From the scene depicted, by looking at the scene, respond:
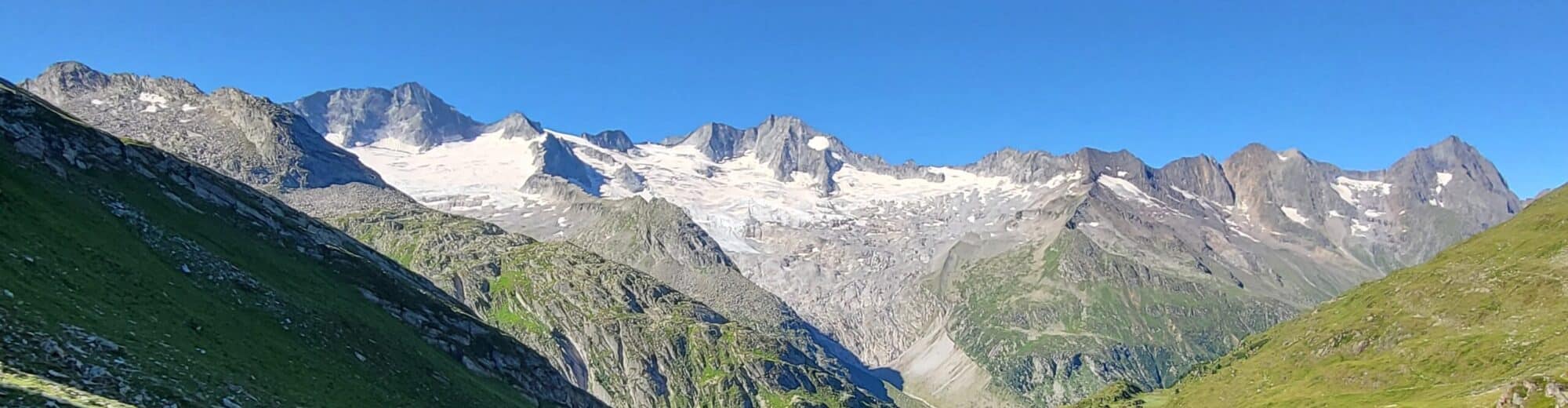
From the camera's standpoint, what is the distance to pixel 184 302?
5950cm

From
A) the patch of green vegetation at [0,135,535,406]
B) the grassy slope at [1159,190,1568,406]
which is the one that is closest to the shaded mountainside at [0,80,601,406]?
the patch of green vegetation at [0,135,535,406]

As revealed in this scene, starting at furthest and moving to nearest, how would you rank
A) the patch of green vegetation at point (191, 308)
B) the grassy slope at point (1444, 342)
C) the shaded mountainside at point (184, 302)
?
the grassy slope at point (1444, 342) < the patch of green vegetation at point (191, 308) < the shaded mountainside at point (184, 302)

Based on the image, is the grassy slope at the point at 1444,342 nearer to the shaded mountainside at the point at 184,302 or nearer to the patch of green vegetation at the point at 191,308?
the patch of green vegetation at the point at 191,308

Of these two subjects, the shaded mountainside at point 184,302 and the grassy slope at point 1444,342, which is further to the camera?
the grassy slope at point 1444,342

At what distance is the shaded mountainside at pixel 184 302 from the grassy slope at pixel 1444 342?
Answer: 384ft

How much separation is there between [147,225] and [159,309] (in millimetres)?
25405

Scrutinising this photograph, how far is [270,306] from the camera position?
73625mm

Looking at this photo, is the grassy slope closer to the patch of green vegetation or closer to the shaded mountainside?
the patch of green vegetation

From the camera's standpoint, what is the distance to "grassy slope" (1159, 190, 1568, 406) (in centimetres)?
12194

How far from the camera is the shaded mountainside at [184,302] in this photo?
40.5 metres

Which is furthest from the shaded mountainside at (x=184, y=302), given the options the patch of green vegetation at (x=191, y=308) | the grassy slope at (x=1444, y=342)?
the grassy slope at (x=1444, y=342)

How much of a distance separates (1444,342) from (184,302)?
177898 mm

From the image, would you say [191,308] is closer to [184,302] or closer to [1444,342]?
[184,302]

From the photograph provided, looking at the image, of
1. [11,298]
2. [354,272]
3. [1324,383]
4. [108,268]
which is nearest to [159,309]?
[108,268]
